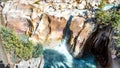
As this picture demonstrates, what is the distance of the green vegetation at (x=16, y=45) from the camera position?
11.5 m

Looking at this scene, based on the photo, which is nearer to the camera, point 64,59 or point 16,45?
point 16,45

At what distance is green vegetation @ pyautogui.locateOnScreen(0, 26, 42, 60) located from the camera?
37.6ft

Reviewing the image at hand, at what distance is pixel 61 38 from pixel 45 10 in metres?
1.21

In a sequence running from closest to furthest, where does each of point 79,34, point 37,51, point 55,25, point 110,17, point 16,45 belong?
point 37,51
point 16,45
point 110,17
point 79,34
point 55,25

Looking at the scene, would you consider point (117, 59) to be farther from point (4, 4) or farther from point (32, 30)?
point (4, 4)

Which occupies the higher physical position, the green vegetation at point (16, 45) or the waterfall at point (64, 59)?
the green vegetation at point (16, 45)

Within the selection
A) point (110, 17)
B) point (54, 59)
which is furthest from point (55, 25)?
point (110, 17)

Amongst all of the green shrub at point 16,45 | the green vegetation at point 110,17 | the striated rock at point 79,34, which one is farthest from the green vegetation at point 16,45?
the green vegetation at point 110,17

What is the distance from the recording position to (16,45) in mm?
11789

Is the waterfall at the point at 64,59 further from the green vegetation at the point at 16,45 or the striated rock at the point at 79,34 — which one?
the green vegetation at the point at 16,45

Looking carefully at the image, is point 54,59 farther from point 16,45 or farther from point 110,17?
point 110,17

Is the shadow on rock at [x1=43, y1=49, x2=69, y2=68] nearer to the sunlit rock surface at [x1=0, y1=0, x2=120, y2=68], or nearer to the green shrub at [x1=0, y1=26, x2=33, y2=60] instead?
the sunlit rock surface at [x1=0, y1=0, x2=120, y2=68]

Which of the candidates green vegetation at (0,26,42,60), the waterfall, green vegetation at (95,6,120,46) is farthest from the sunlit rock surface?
green vegetation at (0,26,42,60)

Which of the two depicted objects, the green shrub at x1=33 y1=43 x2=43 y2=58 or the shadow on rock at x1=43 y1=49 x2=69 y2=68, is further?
the shadow on rock at x1=43 y1=49 x2=69 y2=68
